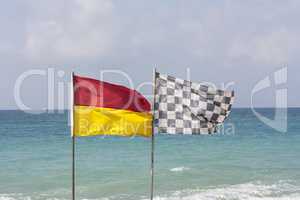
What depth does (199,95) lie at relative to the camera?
10508mm

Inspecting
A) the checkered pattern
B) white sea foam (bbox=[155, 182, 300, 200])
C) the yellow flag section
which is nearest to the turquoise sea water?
white sea foam (bbox=[155, 182, 300, 200])

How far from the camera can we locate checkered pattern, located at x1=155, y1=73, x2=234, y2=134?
1040 centimetres

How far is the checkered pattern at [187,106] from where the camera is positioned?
10.4 metres

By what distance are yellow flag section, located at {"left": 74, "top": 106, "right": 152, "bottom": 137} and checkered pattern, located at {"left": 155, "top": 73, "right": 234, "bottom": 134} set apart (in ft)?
1.18

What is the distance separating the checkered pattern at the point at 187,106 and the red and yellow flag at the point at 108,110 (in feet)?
1.18

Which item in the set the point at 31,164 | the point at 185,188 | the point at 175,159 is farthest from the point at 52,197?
the point at 175,159

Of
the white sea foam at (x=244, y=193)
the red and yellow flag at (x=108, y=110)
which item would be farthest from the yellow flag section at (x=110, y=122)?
the white sea foam at (x=244, y=193)

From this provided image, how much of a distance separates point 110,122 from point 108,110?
27cm

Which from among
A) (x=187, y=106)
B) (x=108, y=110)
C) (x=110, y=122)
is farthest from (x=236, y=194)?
(x=108, y=110)

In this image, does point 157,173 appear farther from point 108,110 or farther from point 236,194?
point 108,110

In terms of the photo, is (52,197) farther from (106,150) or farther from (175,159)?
(106,150)

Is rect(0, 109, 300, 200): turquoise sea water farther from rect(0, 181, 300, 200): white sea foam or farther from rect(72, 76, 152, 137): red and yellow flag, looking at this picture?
rect(72, 76, 152, 137): red and yellow flag

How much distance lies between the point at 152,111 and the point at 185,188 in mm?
8462

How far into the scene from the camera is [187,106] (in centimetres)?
1054
